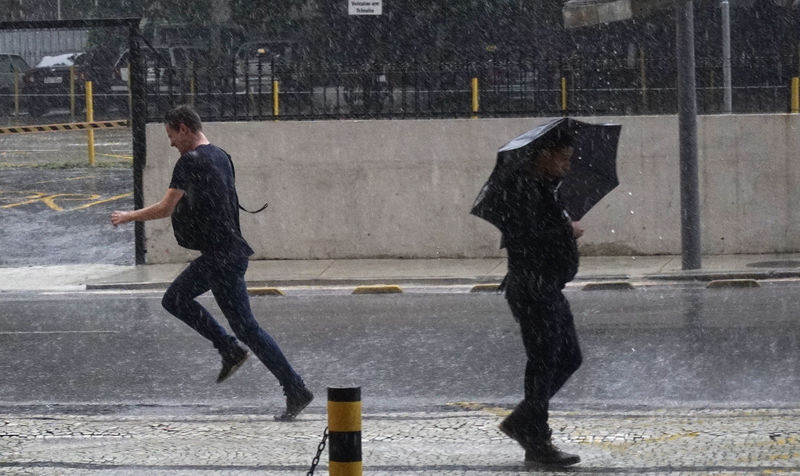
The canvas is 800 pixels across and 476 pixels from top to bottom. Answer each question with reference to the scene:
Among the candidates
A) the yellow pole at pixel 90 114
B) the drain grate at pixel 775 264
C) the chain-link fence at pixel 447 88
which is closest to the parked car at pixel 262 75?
the chain-link fence at pixel 447 88

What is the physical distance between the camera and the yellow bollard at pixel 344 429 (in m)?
4.39

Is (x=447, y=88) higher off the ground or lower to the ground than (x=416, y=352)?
higher

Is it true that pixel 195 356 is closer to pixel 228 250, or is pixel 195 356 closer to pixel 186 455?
pixel 228 250

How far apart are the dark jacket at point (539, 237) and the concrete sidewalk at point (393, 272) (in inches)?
279

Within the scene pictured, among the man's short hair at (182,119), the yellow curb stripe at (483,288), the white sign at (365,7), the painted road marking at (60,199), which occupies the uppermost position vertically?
the white sign at (365,7)

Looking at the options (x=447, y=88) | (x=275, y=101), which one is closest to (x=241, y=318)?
(x=275, y=101)

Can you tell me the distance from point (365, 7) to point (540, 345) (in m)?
15.8

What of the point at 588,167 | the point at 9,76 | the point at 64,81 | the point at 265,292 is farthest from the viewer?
the point at 9,76

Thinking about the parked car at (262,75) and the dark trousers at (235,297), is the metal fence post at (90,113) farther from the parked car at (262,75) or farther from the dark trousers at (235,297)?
the dark trousers at (235,297)

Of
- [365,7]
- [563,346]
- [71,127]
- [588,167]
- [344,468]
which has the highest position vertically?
[365,7]

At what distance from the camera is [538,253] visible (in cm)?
595

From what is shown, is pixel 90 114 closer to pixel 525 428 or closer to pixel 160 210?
pixel 160 210

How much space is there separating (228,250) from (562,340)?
2.10 m

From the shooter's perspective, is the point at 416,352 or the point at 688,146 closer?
the point at 416,352
